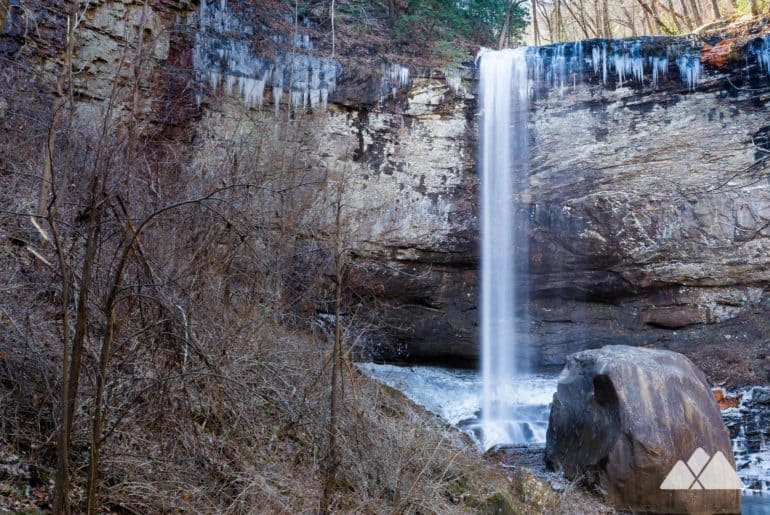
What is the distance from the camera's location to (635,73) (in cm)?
1282

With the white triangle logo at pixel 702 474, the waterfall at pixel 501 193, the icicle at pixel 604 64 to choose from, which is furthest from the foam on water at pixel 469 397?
the icicle at pixel 604 64

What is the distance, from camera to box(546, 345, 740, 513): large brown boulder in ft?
22.8

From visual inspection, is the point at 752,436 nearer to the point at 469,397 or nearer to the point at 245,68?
the point at 469,397

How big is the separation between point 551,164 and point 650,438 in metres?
7.28

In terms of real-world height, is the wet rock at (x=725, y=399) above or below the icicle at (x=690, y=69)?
below

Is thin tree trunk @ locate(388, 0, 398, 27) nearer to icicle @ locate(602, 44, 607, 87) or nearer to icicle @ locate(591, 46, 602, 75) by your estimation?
icicle @ locate(591, 46, 602, 75)

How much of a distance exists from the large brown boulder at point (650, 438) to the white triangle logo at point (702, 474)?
0.01 meters

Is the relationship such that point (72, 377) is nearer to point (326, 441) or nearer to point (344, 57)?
point (326, 441)

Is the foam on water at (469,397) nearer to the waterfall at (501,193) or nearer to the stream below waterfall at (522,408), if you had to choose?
the stream below waterfall at (522,408)

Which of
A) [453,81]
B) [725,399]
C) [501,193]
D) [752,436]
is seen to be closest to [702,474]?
[752,436]

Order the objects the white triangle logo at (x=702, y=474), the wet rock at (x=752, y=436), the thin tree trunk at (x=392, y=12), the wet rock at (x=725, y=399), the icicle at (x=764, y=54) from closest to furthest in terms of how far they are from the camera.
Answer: the white triangle logo at (x=702, y=474) < the wet rock at (x=752, y=436) < the wet rock at (x=725, y=399) < the icicle at (x=764, y=54) < the thin tree trunk at (x=392, y=12)

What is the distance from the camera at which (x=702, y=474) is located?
277 inches

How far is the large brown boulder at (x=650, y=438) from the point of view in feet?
22.8

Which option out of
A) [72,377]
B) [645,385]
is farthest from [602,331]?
[72,377]
